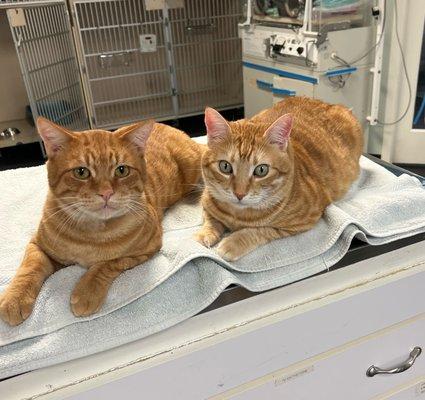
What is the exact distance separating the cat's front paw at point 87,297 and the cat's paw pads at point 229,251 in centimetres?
22

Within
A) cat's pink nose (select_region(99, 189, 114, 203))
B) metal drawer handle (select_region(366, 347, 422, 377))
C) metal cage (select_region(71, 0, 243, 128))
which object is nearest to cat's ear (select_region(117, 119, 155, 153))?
cat's pink nose (select_region(99, 189, 114, 203))

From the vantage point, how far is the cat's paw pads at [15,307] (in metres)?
0.68

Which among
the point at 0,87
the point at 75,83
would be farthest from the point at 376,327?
the point at 0,87

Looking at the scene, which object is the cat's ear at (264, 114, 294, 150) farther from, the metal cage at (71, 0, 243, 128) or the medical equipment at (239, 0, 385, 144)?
the metal cage at (71, 0, 243, 128)

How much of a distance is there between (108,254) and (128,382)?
22 centimetres

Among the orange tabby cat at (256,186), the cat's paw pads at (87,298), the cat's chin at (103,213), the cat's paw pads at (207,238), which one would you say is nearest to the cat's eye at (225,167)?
the orange tabby cat at (256,186)

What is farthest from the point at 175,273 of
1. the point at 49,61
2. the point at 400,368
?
the point at 49,61

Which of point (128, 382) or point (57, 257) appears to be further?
point (57, 257)

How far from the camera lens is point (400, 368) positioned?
0.96m

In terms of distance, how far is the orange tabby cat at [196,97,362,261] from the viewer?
2.83ft

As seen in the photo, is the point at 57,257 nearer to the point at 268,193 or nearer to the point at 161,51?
the point at 268,193

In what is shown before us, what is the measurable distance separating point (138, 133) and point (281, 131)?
0.91 ft

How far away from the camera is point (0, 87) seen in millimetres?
2910

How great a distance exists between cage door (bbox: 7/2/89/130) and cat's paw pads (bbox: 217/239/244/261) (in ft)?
6.39
